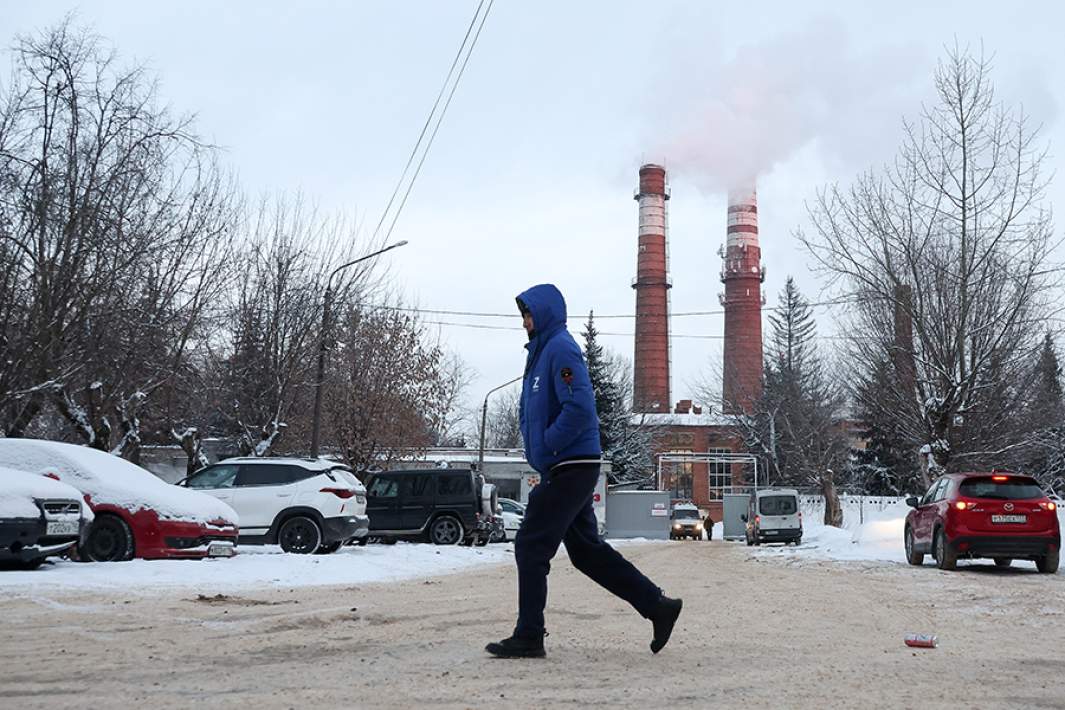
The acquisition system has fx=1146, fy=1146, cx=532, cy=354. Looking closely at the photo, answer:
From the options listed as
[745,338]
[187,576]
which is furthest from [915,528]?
[745,338]

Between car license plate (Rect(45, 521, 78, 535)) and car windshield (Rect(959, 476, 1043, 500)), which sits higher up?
car windshield (Rect(959, 476, 1043, 500))

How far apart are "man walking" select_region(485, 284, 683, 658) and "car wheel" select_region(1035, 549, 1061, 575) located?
13.1m

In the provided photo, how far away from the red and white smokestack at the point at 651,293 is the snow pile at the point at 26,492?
66916 millimetres

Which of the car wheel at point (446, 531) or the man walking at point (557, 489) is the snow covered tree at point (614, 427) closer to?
the car wheel at point (446, 531)

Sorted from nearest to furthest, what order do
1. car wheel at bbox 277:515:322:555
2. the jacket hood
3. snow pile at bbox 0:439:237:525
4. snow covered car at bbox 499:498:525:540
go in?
the jacket hood
snow pile at bbox 0:439:237:525
car wheel at bbox 277:515:322:555
snow covered car at bbox 499:498:525:540

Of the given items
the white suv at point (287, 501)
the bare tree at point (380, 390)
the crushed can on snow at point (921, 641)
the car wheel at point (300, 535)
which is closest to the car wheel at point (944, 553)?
the white suv at point (287, 501)

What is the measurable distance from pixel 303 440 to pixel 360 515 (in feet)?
59.7

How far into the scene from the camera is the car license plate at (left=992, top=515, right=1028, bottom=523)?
A: 17.0 m

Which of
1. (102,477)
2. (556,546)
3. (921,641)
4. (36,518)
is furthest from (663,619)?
(102,477)

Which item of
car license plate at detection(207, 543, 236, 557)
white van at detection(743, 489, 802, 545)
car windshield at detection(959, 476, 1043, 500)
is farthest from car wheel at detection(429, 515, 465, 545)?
white van at detection(743, 489, 802, 545)

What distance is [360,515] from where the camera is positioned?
1925cm

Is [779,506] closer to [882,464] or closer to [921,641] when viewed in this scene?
[882,464]

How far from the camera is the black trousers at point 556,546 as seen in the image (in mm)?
5816

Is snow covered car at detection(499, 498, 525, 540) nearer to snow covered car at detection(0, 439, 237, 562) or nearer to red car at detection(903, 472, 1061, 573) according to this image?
red car at detection(903, 472, 1061, 573)
